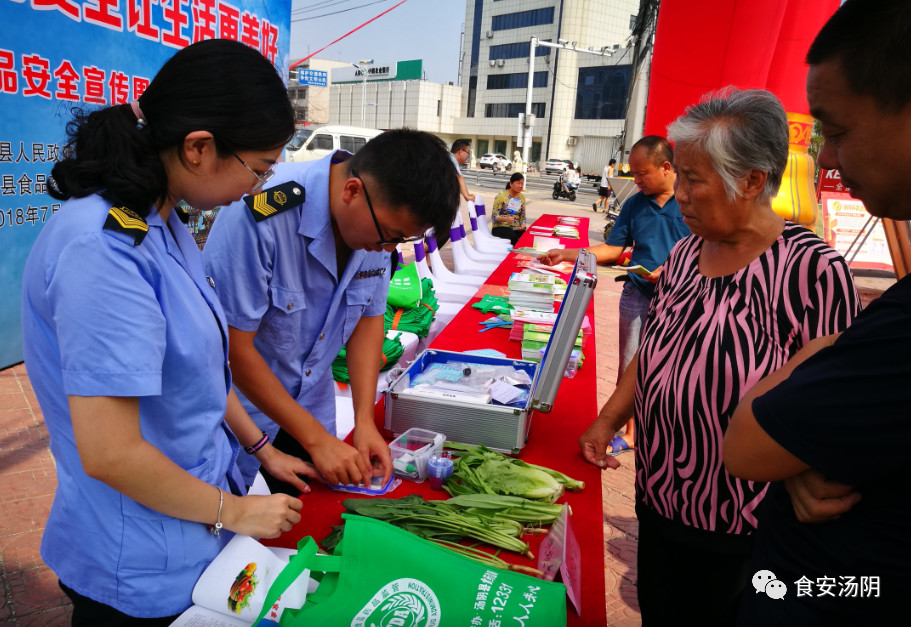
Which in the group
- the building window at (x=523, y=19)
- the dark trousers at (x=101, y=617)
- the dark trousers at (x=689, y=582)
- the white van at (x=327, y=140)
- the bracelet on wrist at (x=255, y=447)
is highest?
the building window at (x=523, y=19)

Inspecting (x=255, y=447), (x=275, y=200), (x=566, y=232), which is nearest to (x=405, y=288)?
(x=275, y=200)

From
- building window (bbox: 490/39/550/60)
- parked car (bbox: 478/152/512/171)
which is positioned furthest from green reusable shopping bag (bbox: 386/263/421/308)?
building window (bbox: 490/39/550/60)

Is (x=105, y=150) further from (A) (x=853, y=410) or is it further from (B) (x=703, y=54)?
(B) (x=703, y=54)

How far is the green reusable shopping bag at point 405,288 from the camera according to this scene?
12.6 ft

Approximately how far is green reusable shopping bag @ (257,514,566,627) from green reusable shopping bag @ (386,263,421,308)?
2.77 meters

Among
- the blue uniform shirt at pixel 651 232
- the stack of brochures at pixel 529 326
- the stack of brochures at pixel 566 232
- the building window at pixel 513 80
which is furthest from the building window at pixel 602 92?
the stack of brochures at pixel 529 326

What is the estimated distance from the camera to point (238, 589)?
1041mm

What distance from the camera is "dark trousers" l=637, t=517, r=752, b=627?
1.56m

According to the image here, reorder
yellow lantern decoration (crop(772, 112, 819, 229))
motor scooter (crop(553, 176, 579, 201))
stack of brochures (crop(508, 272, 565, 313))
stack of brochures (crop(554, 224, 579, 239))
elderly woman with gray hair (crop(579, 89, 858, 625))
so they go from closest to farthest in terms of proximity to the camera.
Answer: elderly woman with gray hair (crop(579, 89, 858, 625)) → stack of brochures (crop(508, 272, 565, 313)) → yellow lantern decoration (crop(772, 112, 819, 229)) → stack of brochures (crop(554, 224, 579, 239)) → motor scooter (crop(553, 176, 579, 201))

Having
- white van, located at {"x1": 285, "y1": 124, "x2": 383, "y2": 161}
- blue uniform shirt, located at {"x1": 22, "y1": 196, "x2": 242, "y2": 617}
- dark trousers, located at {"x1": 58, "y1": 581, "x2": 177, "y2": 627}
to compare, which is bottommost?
dark trousers, located at {"x1": 58, "y1": 581, "x2": 177, "y2": 627}

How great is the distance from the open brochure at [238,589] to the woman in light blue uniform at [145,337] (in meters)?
0.04

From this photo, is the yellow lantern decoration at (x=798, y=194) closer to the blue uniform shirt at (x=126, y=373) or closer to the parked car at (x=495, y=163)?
the blue uniform shirt at (x=126, y=373)

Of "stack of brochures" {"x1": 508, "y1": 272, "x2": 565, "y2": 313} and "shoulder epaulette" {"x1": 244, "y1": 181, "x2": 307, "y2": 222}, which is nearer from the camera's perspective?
"shoulder epaulette" {"x1": 244, "y1": 181, "x2": 307, "y2": 222}

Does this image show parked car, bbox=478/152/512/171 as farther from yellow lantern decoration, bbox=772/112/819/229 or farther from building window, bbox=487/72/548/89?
yellow lantern decoration, bbox=772/112/819/229
